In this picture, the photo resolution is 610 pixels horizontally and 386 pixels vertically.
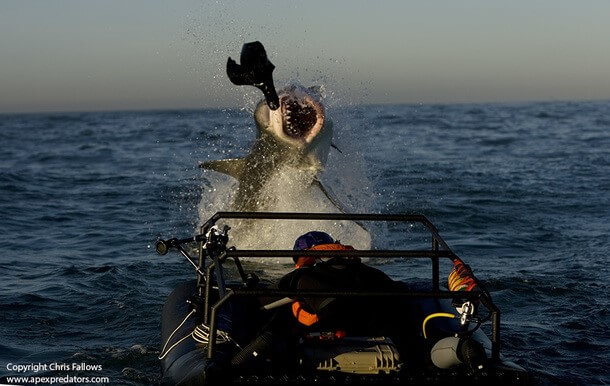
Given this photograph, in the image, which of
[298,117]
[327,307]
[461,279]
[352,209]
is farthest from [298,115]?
[327,307]

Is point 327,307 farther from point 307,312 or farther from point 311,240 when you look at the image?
point 311,240

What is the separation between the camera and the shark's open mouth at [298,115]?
10531 mm

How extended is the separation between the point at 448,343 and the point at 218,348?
1548mm

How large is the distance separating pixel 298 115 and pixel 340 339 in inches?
192

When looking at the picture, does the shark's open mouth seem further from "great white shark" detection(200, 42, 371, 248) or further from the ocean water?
the ocean water

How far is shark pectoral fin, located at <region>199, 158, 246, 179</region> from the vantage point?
1202cm

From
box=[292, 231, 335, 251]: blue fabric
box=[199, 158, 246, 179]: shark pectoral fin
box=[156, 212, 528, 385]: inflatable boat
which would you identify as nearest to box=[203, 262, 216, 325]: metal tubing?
box=[156, 212, 528, 385]: inflatable boat

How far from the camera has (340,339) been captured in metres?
6.26

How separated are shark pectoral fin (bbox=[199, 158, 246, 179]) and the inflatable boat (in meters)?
4.73

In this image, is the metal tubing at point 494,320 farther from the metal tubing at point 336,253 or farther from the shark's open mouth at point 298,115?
the shark's open mouth at point 298,115

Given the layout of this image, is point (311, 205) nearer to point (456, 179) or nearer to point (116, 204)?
point (116, 204)

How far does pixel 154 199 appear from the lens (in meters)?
19.9

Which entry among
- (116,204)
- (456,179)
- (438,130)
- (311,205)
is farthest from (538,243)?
(438,130)

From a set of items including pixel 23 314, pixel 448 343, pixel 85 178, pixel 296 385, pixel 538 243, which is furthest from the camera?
pixel 85 178
